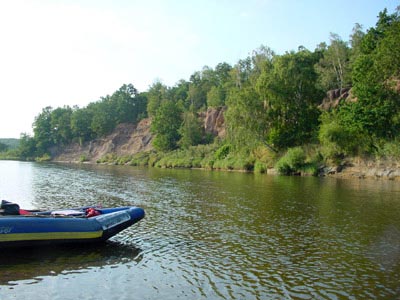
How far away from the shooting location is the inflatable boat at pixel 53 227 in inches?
488

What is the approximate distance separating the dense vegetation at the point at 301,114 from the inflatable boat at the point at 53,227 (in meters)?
38.1

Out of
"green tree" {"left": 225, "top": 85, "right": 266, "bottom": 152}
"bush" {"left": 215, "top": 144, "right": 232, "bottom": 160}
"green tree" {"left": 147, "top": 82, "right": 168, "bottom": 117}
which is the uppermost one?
"green tree" {"left": 147, "top": 82, "right": 168, "bottom": 117}

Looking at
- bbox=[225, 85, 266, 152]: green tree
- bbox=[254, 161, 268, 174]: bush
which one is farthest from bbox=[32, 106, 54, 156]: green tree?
bbox=[254, 161, 268, 174]: bush

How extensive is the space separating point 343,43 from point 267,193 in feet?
189

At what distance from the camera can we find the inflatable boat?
488 inches

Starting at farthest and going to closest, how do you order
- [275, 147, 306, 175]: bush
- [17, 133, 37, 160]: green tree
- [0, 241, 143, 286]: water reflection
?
[17, 133, 37, 160]: green tree < [275, 147, 306, 175]: bush < [0, 241, 143, 286]: water reflection

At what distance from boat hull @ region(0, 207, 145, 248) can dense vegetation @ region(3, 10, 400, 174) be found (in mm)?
38352

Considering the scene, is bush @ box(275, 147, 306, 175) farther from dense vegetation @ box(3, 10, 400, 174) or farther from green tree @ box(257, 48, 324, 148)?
green tree @ box(257, 48, 324, 148)

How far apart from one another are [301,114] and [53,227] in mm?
51457

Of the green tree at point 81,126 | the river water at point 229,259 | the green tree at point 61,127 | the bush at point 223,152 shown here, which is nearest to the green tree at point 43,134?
the green tree at point 61,127

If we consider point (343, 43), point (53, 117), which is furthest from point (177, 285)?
point (53, 117)

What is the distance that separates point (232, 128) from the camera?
191 feet

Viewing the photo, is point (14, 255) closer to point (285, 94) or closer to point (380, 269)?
point (380, 269)

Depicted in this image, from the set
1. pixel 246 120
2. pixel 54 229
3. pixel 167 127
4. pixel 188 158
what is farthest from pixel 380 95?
pixel 167 127
